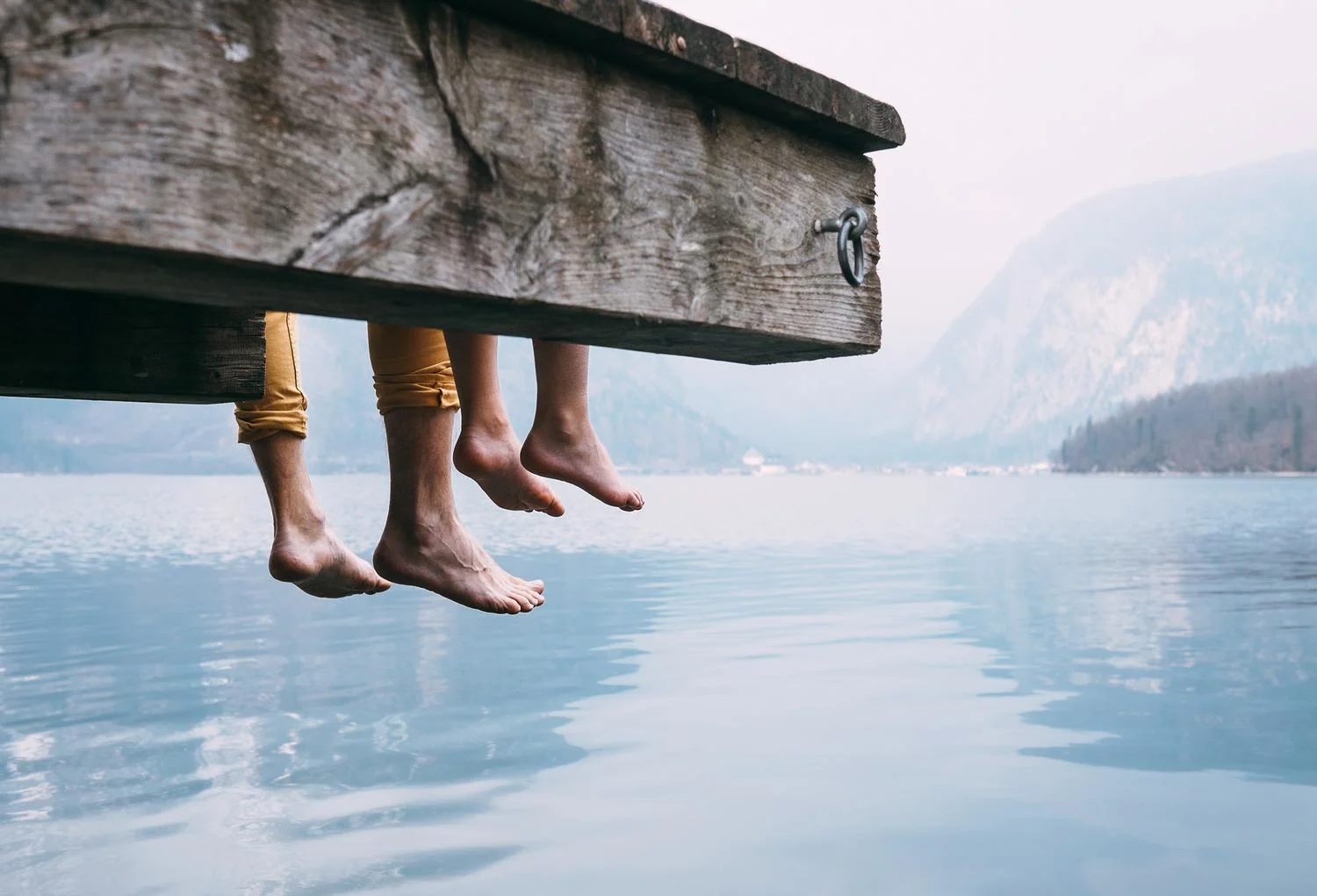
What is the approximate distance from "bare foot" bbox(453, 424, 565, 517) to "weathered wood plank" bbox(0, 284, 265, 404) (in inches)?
36.8

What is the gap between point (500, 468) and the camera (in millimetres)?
2971

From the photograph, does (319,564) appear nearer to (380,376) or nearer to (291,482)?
(291,482)

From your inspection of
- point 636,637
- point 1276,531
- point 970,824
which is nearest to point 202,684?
point 636,637

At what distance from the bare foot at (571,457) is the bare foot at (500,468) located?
4cm

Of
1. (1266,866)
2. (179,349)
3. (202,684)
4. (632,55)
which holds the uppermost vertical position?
(632,55)

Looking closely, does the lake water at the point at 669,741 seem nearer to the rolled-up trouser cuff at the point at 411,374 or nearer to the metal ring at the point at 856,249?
the rolled-up trouser cuff at the point at 411,374

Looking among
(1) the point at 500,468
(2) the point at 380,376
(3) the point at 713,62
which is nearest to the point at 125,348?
(2) the point at 380,376

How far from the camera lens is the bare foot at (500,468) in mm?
2934

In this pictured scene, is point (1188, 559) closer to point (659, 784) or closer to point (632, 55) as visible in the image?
point (659, 784)

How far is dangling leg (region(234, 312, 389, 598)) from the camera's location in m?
2.63

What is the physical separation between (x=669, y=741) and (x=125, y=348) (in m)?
14.4

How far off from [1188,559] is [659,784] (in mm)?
32056

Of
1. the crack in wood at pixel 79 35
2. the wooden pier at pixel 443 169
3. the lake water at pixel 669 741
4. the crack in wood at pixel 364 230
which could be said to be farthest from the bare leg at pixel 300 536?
the lake water at pixel 669 741

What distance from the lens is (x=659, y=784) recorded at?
1355 cm
